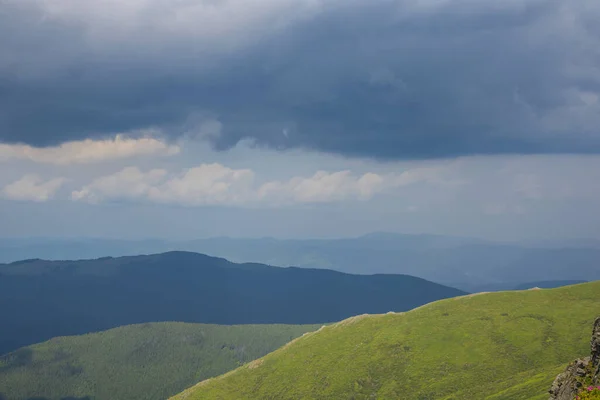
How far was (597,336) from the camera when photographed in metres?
63.5

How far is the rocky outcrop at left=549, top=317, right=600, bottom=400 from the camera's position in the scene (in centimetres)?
5804

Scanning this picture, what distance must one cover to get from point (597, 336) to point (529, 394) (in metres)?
107

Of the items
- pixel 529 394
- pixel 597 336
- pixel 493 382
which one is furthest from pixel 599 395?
pixel 493 382

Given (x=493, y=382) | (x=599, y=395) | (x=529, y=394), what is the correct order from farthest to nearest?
(x=493, y=382) < (x=529, y=394) < (x=599, y=395)

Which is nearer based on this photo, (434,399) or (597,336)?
(597,336)

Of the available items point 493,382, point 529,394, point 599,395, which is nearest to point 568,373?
point 599,395

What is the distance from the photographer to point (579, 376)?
2373 inches

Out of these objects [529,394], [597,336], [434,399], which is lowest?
[434,399]

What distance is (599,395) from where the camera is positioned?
40.8 meters

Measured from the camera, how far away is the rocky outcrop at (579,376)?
5804cm

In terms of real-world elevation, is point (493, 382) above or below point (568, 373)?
below

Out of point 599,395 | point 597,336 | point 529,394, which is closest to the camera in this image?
point 599,395

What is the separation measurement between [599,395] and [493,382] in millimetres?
172612

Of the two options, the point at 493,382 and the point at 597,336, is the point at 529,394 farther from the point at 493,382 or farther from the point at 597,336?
the point at 597,336
